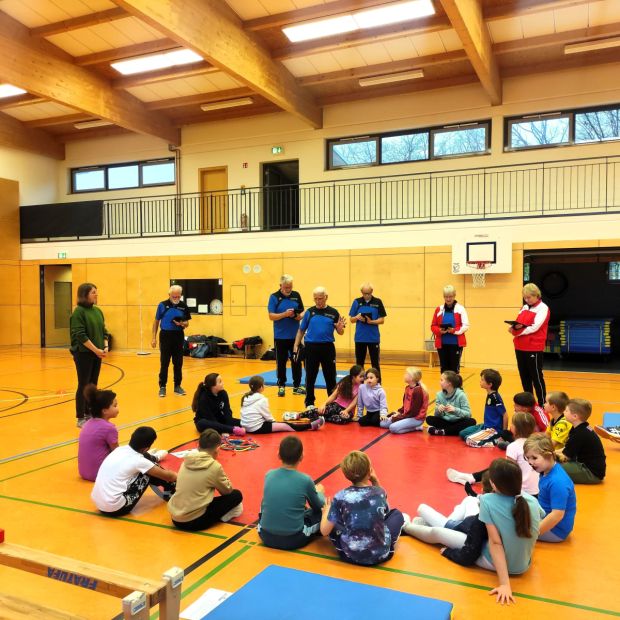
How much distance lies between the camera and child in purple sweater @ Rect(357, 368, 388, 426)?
22.5 feet

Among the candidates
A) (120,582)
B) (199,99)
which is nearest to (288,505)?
(120,582)

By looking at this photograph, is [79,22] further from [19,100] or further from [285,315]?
[285,315]

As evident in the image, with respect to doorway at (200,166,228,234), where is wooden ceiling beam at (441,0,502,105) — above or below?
above

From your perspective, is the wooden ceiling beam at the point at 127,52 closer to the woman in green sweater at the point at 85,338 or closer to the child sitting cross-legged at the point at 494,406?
the woman in green sweater at the point at 85,338

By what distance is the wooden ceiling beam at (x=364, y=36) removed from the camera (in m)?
11.3

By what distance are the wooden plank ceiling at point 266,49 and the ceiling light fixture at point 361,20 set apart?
7.0 inches

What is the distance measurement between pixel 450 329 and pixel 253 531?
4804 millimetres

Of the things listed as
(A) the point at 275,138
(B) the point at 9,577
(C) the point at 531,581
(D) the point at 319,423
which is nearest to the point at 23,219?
(A) the point at 275,138

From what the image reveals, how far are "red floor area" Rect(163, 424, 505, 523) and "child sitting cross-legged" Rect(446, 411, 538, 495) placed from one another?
91mm

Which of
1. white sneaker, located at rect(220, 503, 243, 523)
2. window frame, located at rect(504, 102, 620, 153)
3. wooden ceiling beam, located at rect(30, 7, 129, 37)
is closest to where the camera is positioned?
white sneaker, located at rect(220, 503, 243, 523)

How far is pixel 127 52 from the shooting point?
1265cm

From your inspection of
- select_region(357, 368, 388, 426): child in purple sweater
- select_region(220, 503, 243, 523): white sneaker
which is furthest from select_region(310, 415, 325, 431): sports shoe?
select_region(220, 503, 243, 523): white sneaker

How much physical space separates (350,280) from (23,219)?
10943 millimetres

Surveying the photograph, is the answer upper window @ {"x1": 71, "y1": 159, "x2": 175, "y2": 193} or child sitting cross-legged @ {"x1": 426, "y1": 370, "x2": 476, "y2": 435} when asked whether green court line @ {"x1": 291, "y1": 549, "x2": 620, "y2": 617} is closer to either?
child sitting cross-legged @ {"x1": 426, "y1": 370, "x2": 476, "y2": 435}
